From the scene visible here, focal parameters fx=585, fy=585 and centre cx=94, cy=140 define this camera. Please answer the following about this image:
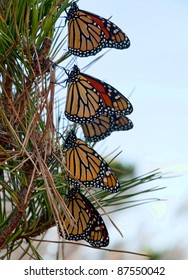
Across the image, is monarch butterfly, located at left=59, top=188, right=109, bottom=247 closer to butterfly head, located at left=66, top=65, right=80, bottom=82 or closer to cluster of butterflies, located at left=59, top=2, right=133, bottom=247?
cluster of butterflies, located at left=59, top=2, right=133, bottom=247

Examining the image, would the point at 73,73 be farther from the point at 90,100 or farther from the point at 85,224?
the point at 85,224

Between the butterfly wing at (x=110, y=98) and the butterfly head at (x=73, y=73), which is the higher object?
the butterfly head at (x=73, y=73)

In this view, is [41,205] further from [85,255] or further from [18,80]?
[85,255]

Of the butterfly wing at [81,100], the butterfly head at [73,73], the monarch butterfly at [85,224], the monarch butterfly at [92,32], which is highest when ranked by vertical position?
the monarch butterfly at [92,32]

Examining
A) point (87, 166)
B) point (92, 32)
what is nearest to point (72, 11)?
point (92, 32)

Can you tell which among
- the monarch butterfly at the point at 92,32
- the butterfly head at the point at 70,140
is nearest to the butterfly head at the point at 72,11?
the monarch butterfly at the point at 92,32

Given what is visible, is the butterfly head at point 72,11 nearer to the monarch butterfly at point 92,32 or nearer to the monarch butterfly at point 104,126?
the monarch butterfly at point 92,32
